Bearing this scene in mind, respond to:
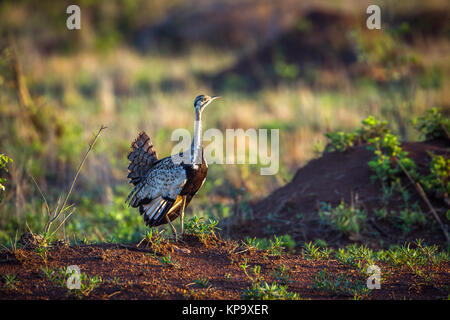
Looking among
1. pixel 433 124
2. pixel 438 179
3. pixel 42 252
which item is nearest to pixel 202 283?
pixel 42 252

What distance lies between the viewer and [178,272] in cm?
439

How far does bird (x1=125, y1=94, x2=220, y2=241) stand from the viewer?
16.1 feet

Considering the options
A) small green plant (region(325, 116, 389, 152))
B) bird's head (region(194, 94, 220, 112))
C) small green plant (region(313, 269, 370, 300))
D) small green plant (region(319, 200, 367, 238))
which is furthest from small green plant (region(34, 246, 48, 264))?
small green plant (region(325, 116, 389, 152))

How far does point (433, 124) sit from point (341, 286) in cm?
375

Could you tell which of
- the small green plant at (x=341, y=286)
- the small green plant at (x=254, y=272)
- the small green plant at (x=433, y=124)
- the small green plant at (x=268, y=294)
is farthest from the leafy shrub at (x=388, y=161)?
the small green plant at (x=268, y=294)

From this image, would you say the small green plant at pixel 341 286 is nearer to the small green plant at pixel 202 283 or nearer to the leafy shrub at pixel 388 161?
the small green plant at pixel 202 283

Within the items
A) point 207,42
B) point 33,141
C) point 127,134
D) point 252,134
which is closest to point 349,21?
point 207,42

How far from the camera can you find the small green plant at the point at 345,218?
248 inches

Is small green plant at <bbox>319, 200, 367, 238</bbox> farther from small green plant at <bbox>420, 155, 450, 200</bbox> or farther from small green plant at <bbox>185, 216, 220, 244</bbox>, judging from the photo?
small green plant at <bbox>185, 216, 220, 244</bbox>

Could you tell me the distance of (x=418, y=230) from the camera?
20.5 feet

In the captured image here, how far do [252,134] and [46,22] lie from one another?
1897 cm

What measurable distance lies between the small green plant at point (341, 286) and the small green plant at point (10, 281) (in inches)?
96.9

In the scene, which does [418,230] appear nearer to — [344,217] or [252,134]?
[344,217]

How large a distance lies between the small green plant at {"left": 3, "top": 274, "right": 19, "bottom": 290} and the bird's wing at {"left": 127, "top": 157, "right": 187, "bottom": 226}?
1475mm
